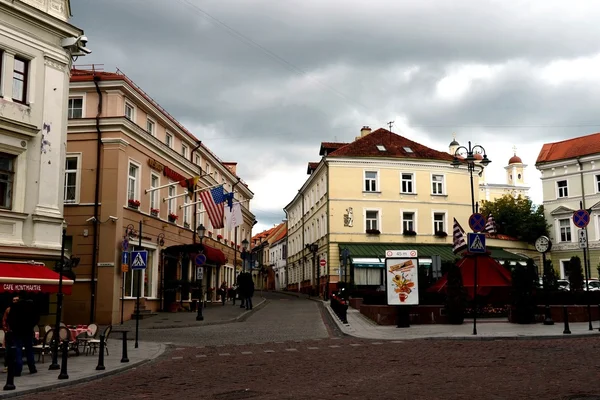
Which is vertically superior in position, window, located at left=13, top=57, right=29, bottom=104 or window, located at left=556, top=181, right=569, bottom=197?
window, located at left=556, top=181, right=569, bottom=197

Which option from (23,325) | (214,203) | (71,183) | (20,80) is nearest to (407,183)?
(214,203)

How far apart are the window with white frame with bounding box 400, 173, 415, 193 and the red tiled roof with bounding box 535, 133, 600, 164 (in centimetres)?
2074

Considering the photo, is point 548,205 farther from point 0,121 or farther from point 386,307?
point 0,121

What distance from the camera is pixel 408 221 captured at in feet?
169

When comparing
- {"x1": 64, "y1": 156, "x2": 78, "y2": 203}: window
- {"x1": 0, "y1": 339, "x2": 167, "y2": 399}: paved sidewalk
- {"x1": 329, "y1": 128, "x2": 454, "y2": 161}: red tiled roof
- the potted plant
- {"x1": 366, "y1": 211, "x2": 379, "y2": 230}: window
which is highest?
{"x1": 329, "y1": 128, "x2": 454, "y2": 161}: red tiled roof

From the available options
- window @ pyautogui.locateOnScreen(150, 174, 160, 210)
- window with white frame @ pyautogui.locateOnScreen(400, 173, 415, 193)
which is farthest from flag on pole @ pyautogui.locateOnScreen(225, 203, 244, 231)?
window with white frame @ pyautogui.locateOnScreen(400, 173, 415, 193)

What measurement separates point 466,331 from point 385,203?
105ft

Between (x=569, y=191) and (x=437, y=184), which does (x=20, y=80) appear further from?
(x=569, y=191)

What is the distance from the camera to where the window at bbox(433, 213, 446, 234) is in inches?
2034

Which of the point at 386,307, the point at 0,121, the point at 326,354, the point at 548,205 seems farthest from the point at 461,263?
the point at 548,205

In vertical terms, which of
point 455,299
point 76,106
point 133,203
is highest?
point 76,106

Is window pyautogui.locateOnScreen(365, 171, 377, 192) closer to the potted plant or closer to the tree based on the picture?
the tree

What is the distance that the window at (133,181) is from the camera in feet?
97.5

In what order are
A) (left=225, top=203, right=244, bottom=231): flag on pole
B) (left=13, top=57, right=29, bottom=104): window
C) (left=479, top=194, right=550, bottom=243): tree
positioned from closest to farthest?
1. (left=13, top=57, right=29, bottom=104): window
2. (left=225, top=203, right=244, bottom=231): flag on pole
3. (left=479, top=194, right=550, bottom=243): tree
